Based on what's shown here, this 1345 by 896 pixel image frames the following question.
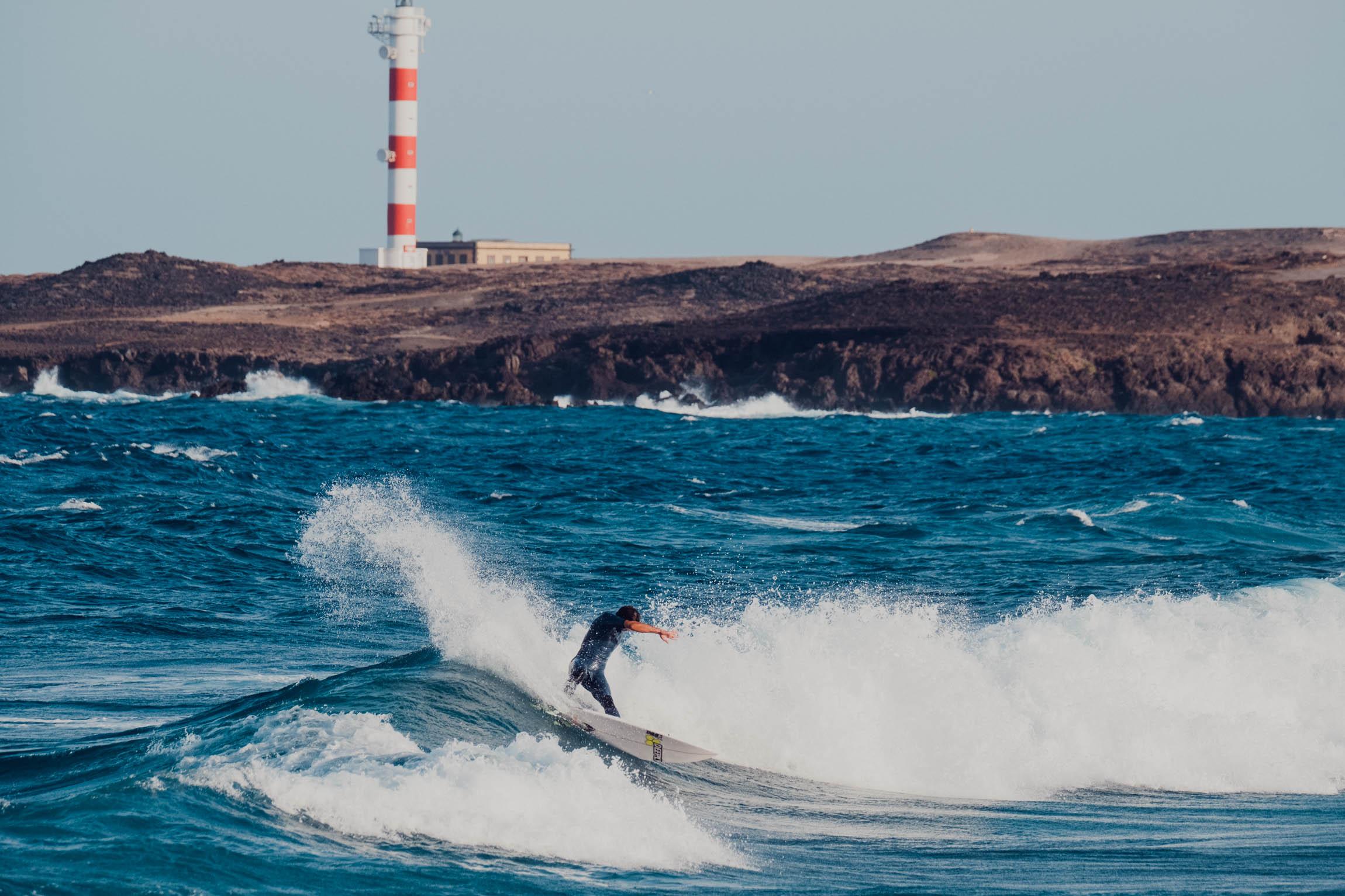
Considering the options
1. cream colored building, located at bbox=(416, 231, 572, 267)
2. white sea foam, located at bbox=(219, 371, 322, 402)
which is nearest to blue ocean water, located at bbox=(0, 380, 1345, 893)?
white sea foam, located at bbox=(219, 371, 322, 402)

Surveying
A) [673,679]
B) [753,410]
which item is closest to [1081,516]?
[673,679]

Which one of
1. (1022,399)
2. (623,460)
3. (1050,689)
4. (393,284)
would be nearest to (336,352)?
(393,284)

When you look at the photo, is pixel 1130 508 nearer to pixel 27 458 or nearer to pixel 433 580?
pixel 433 580

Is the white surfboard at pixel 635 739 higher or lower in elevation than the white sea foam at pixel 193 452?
lower

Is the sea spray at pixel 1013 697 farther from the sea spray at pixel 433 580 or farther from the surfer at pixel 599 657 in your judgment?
the surfer at pixel 599 657

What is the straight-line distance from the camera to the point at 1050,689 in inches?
696

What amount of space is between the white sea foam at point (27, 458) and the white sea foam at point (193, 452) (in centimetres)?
219

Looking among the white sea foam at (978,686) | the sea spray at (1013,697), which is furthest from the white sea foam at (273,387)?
the sea spray at (1013,697)

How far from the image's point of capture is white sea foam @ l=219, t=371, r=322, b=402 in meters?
75.3

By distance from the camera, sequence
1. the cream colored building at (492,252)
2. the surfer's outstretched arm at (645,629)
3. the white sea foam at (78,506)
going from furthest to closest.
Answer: the cream colored building at (492,252)
the white sea foam at (78,506)
the surfer's outstretched arm at (645,629)

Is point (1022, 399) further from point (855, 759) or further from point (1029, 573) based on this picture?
point (855, 759)

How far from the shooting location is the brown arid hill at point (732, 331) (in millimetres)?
71125

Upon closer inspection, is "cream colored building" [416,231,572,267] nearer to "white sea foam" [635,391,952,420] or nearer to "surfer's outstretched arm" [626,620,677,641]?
"white sea foam" [635,391,952,420]

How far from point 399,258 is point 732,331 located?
38613 millimetres
